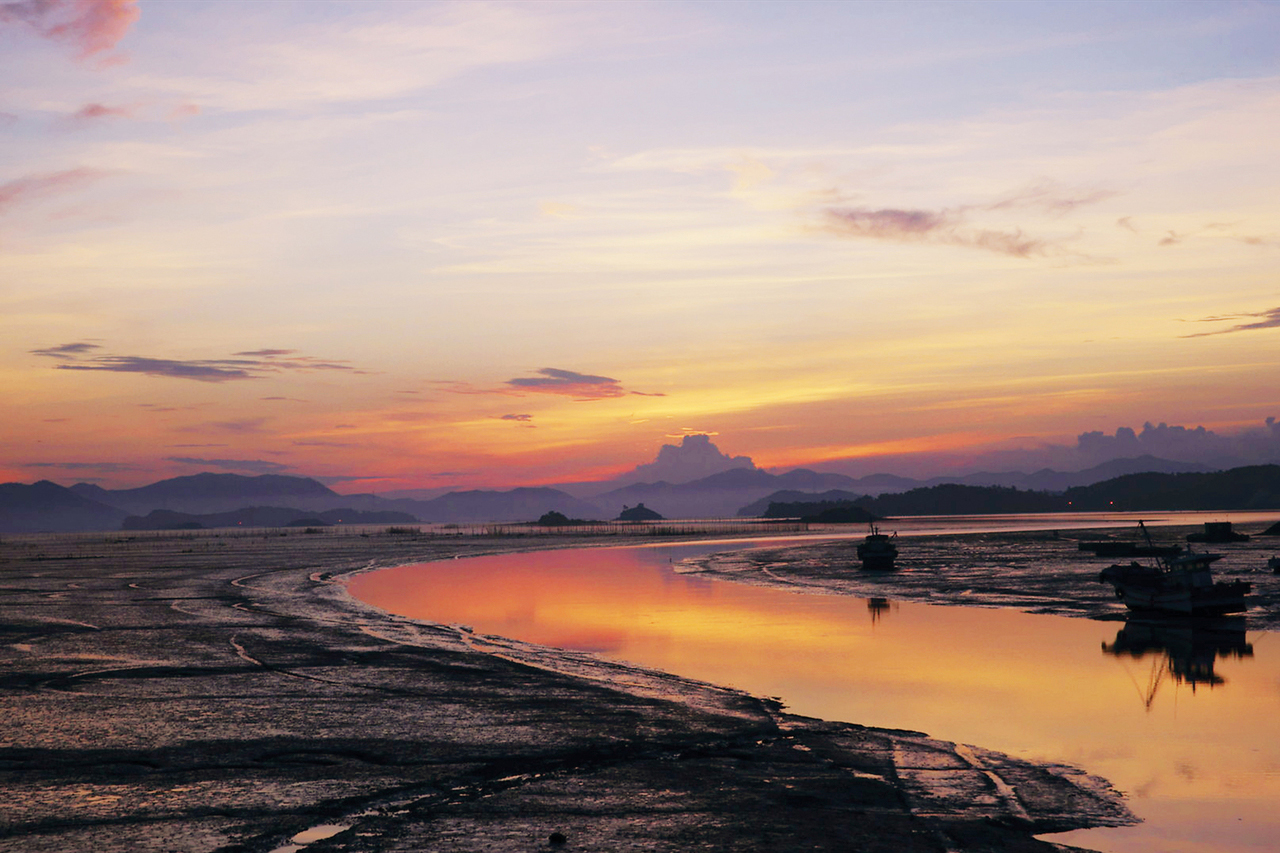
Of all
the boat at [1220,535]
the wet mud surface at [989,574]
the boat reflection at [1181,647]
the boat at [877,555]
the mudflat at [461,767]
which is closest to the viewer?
the mudflat at [461,767]

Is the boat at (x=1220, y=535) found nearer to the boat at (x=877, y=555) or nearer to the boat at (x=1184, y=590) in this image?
the boat at (x=877, y=555)

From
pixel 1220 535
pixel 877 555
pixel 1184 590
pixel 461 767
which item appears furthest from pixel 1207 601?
pixel 1220 535

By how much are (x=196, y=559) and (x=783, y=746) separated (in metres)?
99.9

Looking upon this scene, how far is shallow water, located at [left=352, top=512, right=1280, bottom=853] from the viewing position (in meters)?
16.7

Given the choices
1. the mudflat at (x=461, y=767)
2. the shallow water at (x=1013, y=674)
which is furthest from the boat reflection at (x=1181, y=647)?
the mudflat at (x=461, y=767)

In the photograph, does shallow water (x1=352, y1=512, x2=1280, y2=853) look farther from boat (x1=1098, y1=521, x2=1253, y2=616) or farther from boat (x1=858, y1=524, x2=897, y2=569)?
boat (x1=858, y1=524, x2=897, y2=569)

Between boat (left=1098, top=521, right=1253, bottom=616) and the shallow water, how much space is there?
85cm

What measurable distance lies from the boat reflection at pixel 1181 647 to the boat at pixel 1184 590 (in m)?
0.64

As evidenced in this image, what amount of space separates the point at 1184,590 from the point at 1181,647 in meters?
6.62

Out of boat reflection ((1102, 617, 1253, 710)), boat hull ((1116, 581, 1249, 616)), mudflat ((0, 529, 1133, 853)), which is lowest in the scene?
boat reflection ((1102, 617, 1253, 710))

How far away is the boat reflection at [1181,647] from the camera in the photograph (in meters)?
28.6

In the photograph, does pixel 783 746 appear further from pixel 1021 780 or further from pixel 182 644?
pixel 182 644

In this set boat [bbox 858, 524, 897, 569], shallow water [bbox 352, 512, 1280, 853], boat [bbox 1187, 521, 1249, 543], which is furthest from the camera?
boat [bbox 1187, 521, 1249, 543]

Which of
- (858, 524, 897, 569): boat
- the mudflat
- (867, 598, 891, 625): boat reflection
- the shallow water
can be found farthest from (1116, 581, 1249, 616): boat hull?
(858, 524, 897, 569): boat
